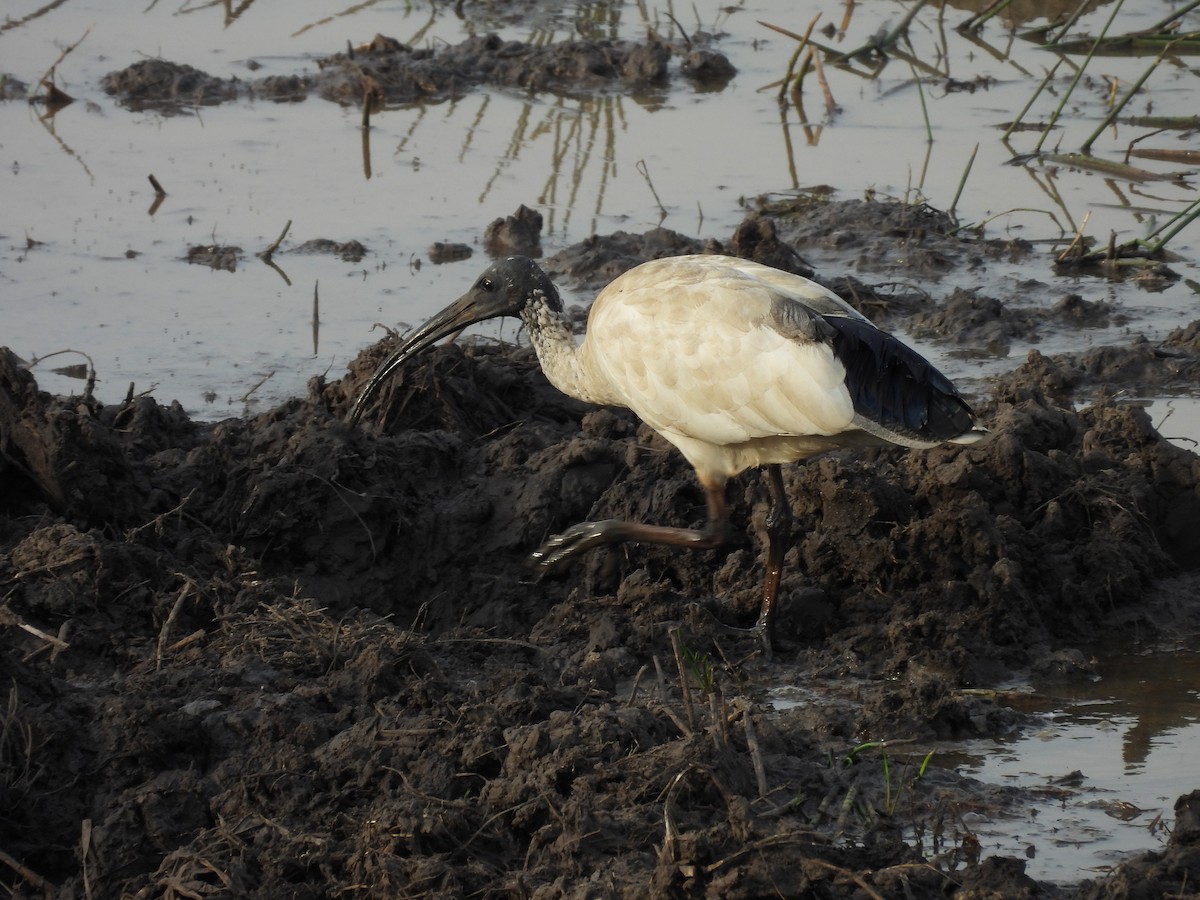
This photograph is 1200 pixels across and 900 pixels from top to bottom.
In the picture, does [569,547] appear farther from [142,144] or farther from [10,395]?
[142,144]

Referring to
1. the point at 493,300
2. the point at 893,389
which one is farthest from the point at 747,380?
the point at 493,300

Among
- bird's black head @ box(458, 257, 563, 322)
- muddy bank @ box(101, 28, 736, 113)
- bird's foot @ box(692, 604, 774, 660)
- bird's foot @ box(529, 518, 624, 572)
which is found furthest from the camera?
muddy bank @ box(101, 28, 736, 113)

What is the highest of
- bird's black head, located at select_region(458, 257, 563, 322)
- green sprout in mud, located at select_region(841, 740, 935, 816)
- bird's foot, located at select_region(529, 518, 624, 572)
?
bird's black head, located at select_region(458, 257, 563, 322)

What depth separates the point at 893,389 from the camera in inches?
213

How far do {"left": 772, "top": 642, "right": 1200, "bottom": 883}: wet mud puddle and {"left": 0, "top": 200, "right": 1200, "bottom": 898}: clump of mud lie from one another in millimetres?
133

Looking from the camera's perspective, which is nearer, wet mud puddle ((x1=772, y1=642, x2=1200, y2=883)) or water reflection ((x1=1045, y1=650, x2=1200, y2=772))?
wet mud puddle ((x1=772, y1=642, x2=1200, y2=883))

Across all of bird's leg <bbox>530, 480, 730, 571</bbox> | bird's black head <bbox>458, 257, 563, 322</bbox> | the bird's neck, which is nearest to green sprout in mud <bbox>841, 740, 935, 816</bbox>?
bird's leg <bbox>530, 480, 730, 571</bbox>

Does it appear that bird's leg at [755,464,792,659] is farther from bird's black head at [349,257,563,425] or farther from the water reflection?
bird's black head at [349,257,563,425]

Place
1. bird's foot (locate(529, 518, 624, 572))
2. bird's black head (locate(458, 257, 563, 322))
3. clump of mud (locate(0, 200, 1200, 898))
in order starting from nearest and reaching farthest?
clump of mud (locate(0, 200, 1200, 898))
bird's foot (locate(529, 518, 624, 572))
bird's black head (locate(458, 257, 563, 322))

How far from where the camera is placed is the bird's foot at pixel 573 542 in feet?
19.1

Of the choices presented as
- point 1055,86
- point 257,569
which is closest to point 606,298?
point 257,569

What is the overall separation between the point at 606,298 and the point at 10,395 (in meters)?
2.09

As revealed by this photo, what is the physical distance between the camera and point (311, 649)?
4.95 meters

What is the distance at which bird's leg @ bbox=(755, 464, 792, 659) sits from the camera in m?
5.76
